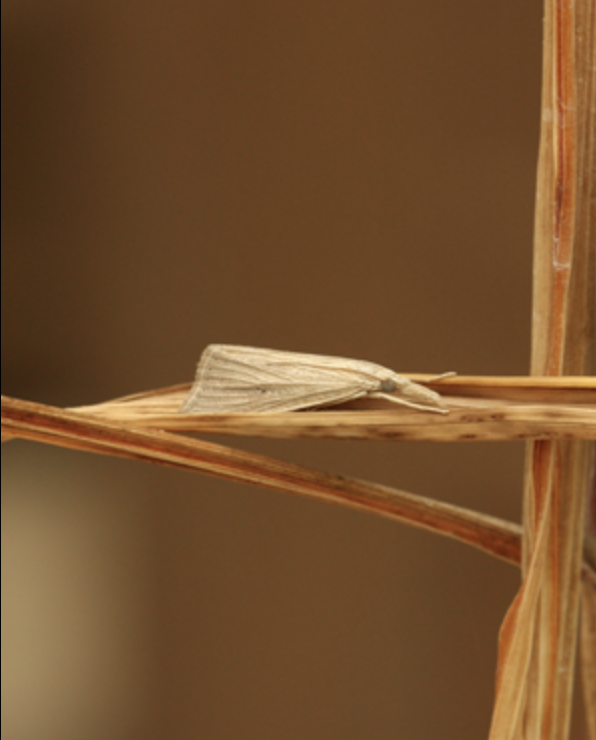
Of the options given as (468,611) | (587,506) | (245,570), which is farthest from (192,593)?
(587,506)

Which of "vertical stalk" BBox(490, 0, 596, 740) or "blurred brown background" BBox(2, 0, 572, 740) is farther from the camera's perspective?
"blurred brown background" BBox(2, 0, 572, 740)

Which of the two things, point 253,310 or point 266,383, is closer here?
point 266,383

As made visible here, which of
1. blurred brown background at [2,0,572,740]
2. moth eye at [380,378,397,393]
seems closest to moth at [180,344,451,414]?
moth eye at [380,378,397,393]

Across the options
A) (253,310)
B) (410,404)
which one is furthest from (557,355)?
(253,310)

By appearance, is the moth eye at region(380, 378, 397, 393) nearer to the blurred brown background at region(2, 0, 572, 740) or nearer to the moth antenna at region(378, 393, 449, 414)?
the moth antenna at region(378, 393, 449, 414)

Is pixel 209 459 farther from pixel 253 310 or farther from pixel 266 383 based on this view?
pixel 253 310

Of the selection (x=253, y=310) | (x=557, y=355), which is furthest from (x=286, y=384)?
(x=253, y=310)

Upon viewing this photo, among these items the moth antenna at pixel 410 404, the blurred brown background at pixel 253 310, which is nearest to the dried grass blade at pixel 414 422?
the moth antenna at pixel 410 404
